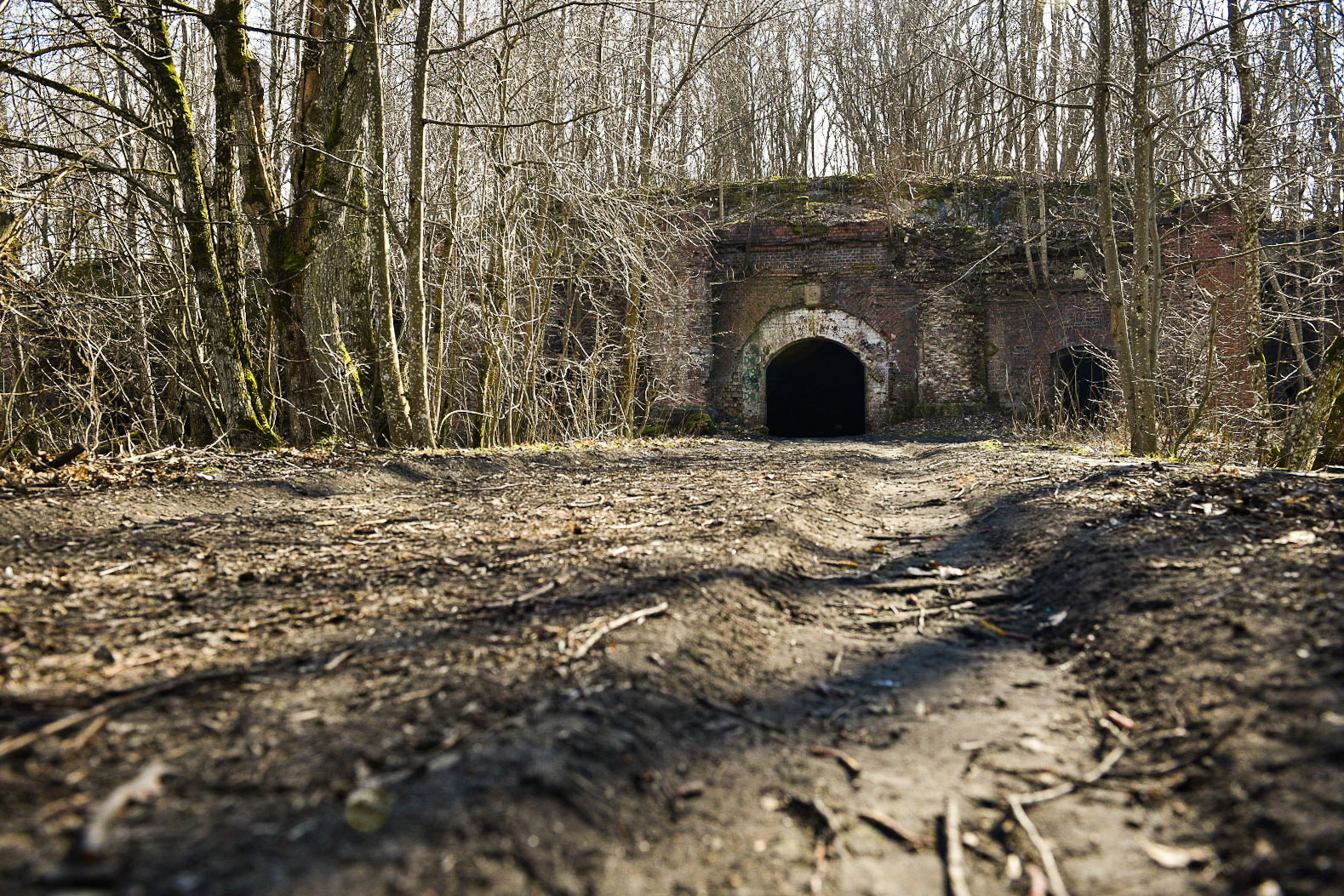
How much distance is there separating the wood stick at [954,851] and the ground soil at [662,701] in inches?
0.7

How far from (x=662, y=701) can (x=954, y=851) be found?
841mm

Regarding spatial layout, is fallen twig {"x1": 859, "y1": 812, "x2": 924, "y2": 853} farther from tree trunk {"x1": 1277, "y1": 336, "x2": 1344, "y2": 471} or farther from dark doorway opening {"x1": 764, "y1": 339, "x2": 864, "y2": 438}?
dark doorway opening {"x1": 764, "y1": 339, "x2": 864, "y2": 438}

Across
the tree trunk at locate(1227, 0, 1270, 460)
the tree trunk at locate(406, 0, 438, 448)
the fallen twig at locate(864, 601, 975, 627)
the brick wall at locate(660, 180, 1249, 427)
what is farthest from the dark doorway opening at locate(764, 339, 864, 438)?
the fallen twig at locate(864, 601, 975, 627)

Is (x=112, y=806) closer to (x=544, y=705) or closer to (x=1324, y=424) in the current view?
(x=544, y=705)

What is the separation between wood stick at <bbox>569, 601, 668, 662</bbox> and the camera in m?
2.58

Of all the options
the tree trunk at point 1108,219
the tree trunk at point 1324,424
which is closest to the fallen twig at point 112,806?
the tree trunk at point 1324,424

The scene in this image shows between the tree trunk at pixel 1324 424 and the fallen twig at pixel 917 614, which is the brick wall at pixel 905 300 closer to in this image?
the tree trunk at pixel 1324 424

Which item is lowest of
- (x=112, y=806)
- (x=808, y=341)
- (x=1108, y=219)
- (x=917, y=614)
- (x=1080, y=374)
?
(x=917, y=614)

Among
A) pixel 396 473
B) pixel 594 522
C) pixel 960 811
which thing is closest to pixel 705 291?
pixel 396 473

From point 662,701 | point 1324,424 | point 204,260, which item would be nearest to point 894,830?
point 662,701

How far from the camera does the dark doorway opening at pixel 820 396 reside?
21281 millimetres

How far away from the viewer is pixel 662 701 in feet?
7.79

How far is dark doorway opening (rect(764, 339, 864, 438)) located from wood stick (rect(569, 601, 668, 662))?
1798 centimetres

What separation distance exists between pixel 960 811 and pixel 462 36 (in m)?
9.62
